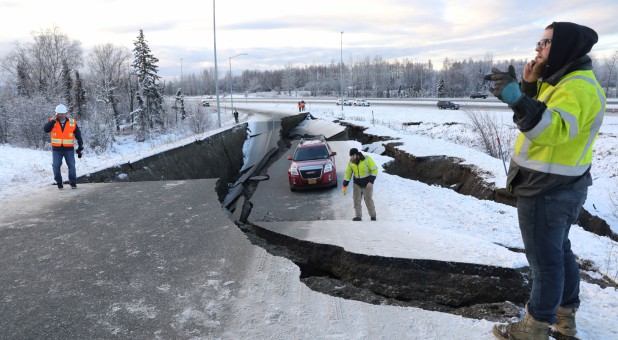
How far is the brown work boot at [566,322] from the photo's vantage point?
3.01 meters

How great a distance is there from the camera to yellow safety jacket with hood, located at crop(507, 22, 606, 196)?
2332mm

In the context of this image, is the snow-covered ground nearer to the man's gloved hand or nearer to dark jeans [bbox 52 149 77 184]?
dark jeans [bbox 52 149 77 184]

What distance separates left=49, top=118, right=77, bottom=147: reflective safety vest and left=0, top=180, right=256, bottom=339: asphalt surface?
1.40m

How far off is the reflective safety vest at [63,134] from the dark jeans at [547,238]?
8.60 metres

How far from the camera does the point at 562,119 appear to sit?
2350 mm

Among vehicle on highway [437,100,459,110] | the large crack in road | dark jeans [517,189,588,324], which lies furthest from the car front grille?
vehicle on highway [437,100,459,110]

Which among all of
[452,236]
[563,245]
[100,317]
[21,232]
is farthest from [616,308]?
[21,232]

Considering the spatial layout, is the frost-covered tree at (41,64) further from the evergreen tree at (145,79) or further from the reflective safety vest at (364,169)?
the reflective safety vest at (364,169)

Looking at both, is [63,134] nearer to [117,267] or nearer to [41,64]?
[117,267]

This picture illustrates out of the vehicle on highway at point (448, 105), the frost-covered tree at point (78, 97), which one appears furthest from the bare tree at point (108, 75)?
the vehicle on highway at point (448, 105)

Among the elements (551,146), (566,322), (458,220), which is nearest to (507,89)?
(551,146)

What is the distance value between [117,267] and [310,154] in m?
10.7

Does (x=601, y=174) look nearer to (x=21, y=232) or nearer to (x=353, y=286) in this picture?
(x=353, y=286)

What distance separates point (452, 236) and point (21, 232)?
6092 mm
